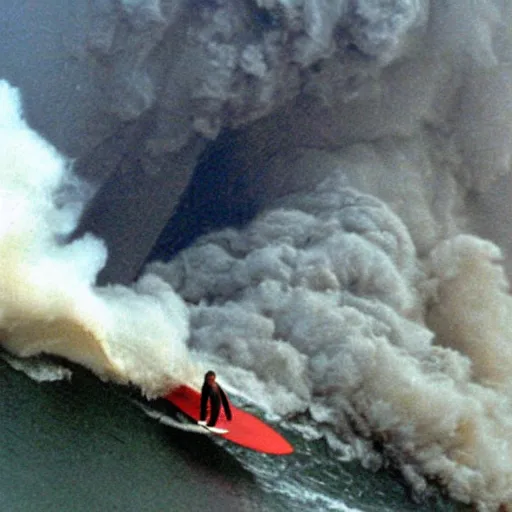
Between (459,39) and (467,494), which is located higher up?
(459,39)

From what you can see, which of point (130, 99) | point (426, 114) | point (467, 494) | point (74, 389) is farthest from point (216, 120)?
point (467, 494)

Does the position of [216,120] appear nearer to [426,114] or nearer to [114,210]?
[114,210]

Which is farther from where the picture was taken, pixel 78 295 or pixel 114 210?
pixel 114 210

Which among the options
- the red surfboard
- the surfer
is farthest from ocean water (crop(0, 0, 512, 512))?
the surfer

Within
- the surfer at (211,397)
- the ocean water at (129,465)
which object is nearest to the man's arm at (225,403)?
the surfer at (211,397)

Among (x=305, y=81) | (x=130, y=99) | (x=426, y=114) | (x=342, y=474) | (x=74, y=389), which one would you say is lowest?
(x=74, y=389)

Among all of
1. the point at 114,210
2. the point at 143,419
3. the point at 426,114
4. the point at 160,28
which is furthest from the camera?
the point at 426,114

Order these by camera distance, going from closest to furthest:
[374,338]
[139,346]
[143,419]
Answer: [143,419]
[139,346]
[374,338]
